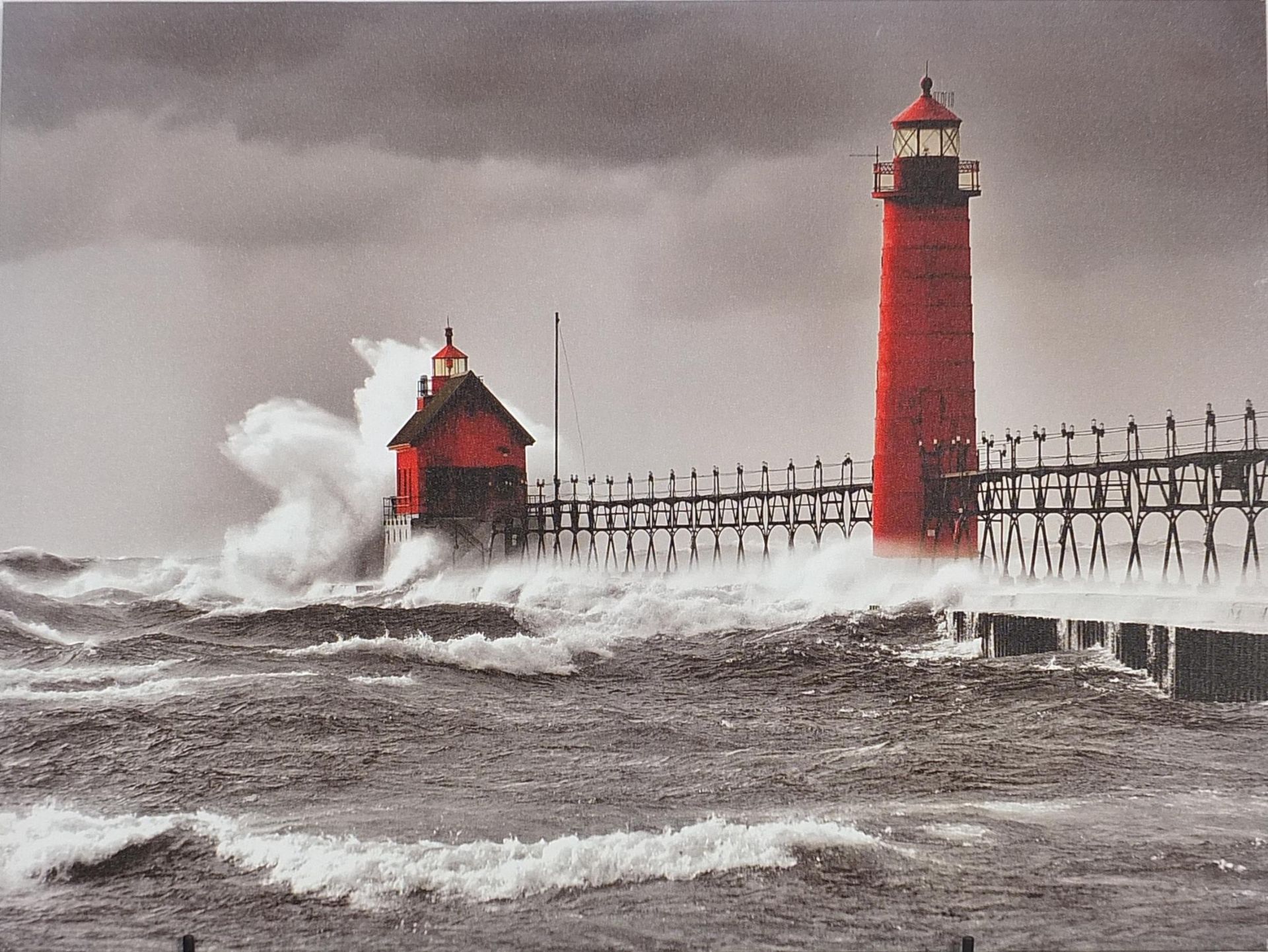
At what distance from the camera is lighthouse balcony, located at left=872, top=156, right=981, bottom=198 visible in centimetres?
430

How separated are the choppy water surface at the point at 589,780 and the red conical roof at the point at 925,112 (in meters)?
1.81

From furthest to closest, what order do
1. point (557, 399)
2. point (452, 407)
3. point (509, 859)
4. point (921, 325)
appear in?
point (921, 325) → point (557, 399) → point (452, 407) → point (509, 859)

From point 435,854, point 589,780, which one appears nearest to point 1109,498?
point 589,780

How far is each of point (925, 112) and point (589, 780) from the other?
102 inches

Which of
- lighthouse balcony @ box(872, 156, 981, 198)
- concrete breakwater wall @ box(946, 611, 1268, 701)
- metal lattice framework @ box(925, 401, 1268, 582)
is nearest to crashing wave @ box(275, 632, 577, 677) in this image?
metal lattice framework @ box(925, 401, 1268, 582)

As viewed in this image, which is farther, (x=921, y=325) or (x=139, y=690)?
(x=921, y=325)

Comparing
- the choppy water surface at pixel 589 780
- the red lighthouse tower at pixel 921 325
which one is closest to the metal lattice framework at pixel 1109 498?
the red lighthouse tower at pixel 921 325

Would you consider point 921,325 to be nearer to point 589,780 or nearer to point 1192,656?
point 1192,656

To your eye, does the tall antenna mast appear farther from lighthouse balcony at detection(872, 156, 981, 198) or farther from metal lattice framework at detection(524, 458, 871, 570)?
lighthouse balcony at detection(872, 156, 981, 198)

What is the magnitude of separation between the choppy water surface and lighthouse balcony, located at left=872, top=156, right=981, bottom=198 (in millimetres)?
1579

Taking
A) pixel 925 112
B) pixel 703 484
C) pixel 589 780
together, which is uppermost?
pixel 925 112

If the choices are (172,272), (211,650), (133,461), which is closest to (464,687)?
(211,650)

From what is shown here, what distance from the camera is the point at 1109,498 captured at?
4.79 m

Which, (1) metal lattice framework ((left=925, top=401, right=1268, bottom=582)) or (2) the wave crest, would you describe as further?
(1) metal lattice framework ((left=925, top=401, right=1268, bottom=582))
